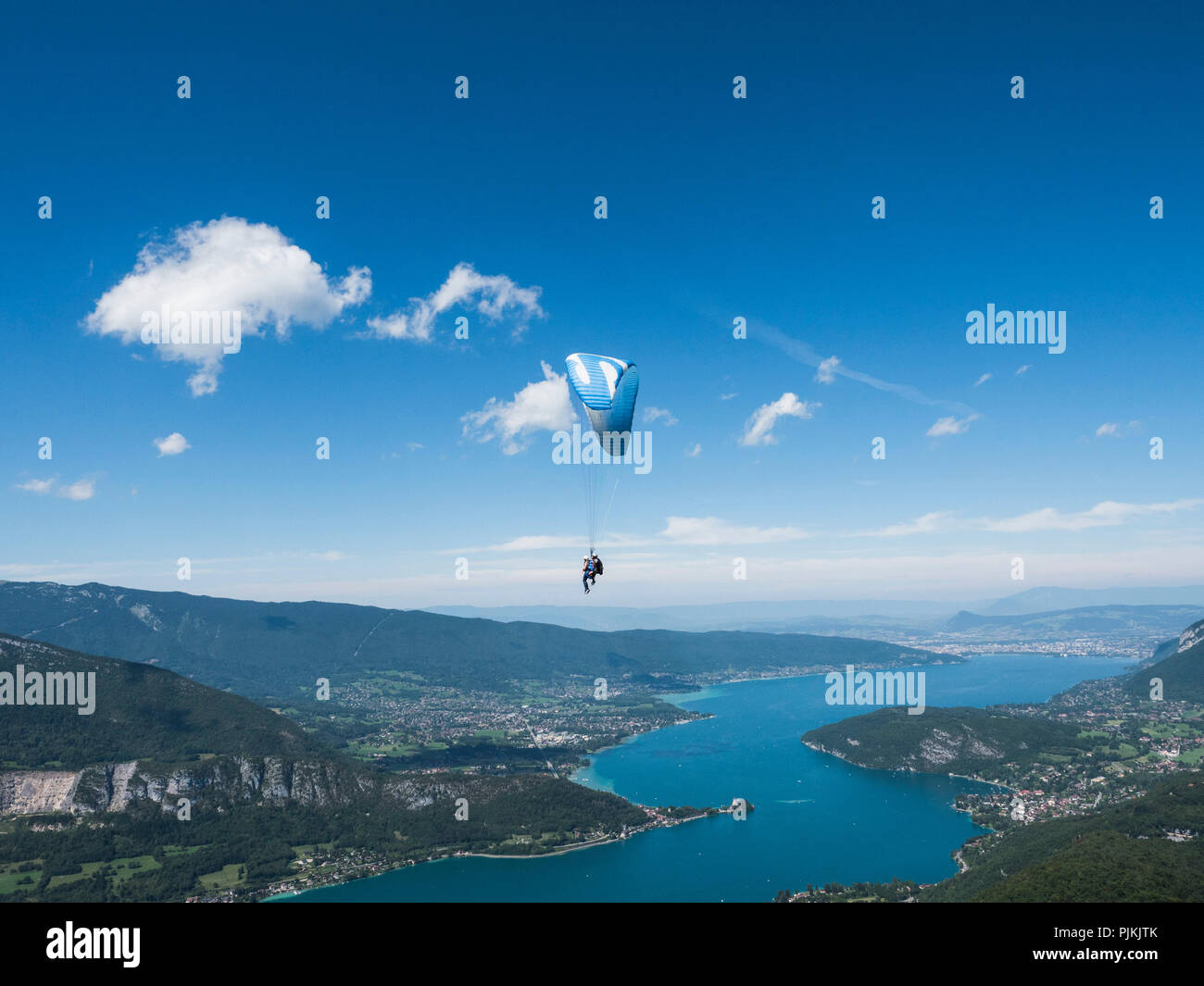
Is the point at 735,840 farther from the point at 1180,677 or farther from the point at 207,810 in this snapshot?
the point at 1180,677

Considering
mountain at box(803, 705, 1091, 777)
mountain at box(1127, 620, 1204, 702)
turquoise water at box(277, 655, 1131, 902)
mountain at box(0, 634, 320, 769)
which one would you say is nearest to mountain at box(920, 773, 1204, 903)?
turquoise water at box(277, 655, 1131, 902)

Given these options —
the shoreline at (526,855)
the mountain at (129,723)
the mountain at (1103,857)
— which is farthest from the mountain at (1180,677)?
the mountain at (129,723)

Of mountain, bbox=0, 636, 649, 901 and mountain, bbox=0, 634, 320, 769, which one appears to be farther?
mountain, bbox=0, 634, 320, 769

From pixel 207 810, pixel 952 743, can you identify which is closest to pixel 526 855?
pixel 207 810

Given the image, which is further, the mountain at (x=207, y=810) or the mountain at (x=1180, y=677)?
the mountain at (x=1180, y=677)

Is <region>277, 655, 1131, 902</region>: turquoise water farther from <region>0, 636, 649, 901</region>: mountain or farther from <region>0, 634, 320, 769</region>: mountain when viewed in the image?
<region>0, 634, 320, 769</region>: mountain

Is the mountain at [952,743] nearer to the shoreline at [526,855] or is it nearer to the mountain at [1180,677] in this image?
the mountain at [1180,677]

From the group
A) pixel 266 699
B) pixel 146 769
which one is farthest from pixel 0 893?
pixel 266 699
